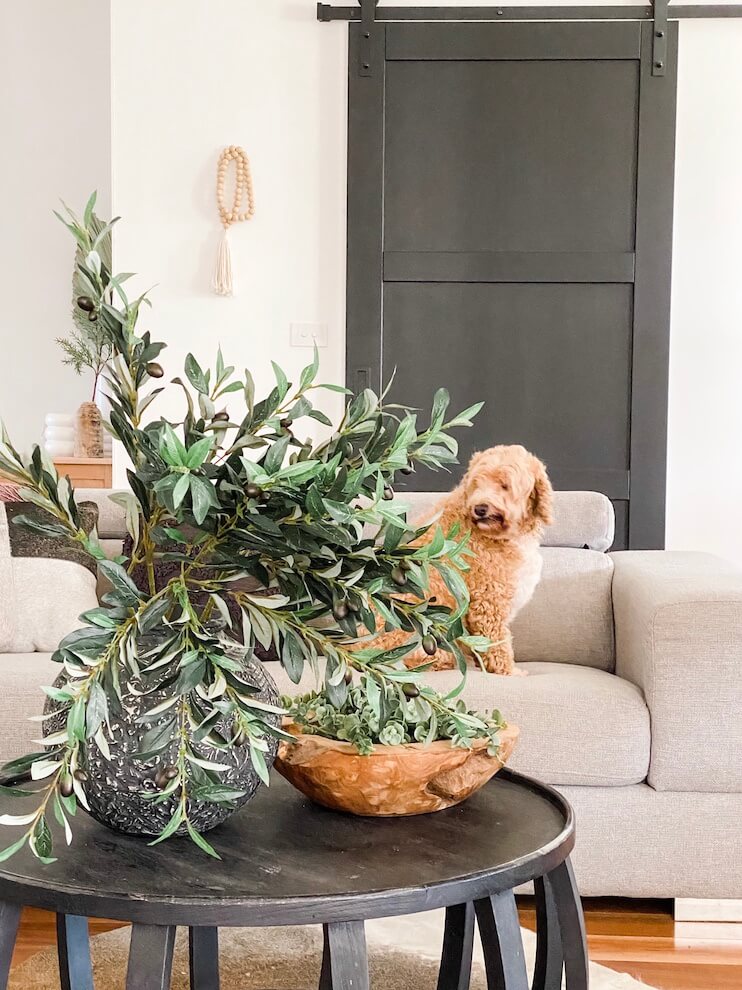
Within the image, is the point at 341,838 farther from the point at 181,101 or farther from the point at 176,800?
the point at 181,101

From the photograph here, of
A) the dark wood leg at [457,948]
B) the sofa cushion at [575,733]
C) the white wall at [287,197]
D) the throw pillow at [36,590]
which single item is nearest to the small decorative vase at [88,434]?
the white wall at [287,197]

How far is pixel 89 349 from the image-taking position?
14.6 ft

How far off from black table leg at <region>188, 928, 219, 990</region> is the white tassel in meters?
2.84

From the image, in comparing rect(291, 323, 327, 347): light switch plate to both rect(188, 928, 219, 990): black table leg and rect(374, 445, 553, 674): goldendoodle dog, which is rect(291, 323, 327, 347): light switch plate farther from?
rect(188, 928, 219, 990): black table leg

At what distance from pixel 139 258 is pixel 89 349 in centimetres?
68

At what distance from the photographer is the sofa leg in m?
1.92

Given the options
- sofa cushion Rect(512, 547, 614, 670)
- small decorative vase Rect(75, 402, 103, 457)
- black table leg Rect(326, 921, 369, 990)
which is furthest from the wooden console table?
black table leg Rect(326, 921, 369, 990)

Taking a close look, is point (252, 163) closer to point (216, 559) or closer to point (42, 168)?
point (42, 168)

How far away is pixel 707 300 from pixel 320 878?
337 cm

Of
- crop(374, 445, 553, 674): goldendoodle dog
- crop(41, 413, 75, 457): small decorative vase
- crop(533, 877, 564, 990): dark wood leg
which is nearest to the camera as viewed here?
crop(533, 877, 564, 990): dark wood leg

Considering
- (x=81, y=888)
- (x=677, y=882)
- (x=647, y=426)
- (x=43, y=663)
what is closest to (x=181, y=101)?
(x=647, y=426)

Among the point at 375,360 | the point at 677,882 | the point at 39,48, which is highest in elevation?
the point at 39,48

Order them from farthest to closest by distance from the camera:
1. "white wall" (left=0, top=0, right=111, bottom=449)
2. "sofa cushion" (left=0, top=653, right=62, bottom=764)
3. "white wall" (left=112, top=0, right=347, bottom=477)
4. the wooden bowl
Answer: "white wall" (left=0, top=0, right=111, bottom=449), "white wall" (left=112, top=0, right=347, bottom=477), "sofa cushion" (left=0, top=653, right=62, bottom=764), the wooden bowl

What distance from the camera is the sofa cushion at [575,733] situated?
1865 mm
